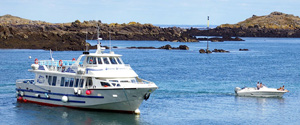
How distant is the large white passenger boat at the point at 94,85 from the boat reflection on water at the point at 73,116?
1.53 feet

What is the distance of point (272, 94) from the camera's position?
47125 mm

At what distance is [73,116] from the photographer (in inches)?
1446

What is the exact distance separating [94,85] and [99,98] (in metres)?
1.05

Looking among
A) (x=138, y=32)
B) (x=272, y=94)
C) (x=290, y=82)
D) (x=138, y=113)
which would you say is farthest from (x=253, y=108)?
(x=138, y=32)

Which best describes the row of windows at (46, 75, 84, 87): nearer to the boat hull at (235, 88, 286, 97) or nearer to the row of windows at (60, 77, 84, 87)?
the row of windows at (60, 77, 84, 87)

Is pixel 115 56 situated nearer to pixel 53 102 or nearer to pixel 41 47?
pixel 53 102

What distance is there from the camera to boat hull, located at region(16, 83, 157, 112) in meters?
35.3

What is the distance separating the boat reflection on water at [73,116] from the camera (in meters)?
35.7

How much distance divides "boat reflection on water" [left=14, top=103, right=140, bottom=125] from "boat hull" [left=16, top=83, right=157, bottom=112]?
454mm

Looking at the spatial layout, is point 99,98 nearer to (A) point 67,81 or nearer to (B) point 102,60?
(B) point 102,60

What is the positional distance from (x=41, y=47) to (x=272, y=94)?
77.5 meters

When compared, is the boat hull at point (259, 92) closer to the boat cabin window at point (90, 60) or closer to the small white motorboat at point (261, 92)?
the small white motorboat at point (261, 92)

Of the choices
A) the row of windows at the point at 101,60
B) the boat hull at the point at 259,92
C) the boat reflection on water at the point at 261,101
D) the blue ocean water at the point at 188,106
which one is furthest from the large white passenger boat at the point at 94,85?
the boat hull at the point at 259,92

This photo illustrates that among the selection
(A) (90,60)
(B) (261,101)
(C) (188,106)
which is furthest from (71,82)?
(B) (261,101)
